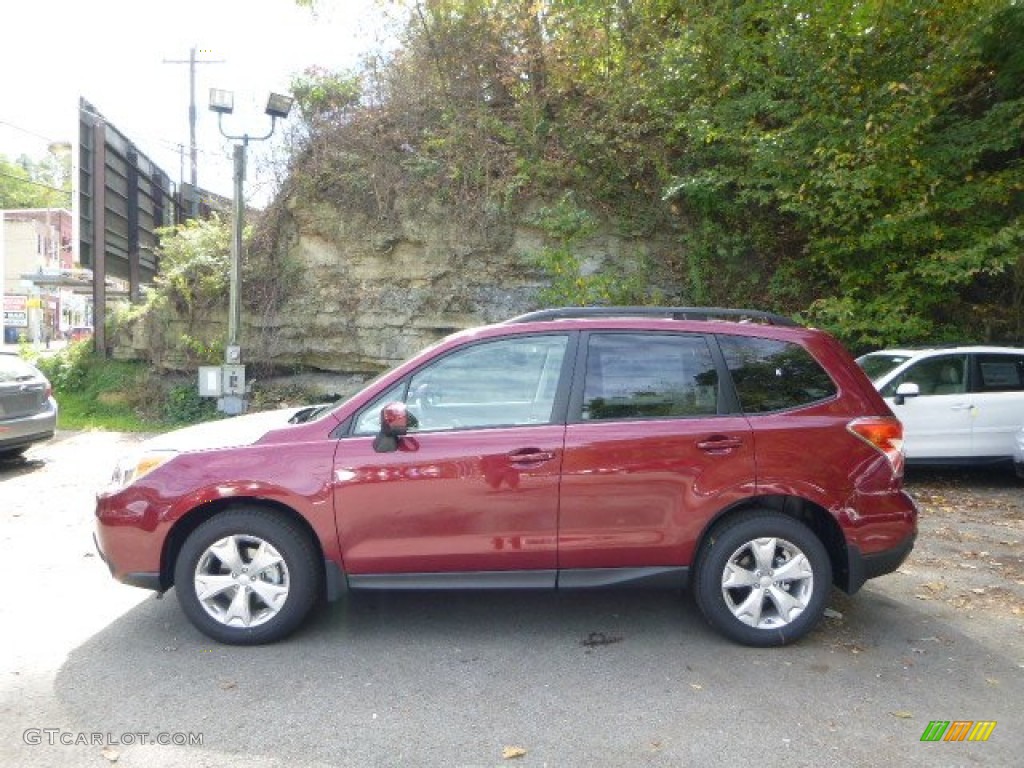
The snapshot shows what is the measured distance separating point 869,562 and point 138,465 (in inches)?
156

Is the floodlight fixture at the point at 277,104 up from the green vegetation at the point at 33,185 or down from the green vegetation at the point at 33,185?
down

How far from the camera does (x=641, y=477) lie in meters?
3.75

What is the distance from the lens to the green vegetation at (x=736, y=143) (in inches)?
364

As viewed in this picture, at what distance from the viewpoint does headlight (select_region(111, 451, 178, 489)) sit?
12.5ft

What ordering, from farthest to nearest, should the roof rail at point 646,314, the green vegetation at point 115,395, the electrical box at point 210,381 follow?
the green vegetation at point 115,395 → the electrical box at point 210,381 → the roof rail at point 646,314

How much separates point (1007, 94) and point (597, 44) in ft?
19.5

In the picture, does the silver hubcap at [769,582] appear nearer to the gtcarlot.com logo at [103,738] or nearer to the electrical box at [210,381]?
the gtcarlot.com logo at [103,738]

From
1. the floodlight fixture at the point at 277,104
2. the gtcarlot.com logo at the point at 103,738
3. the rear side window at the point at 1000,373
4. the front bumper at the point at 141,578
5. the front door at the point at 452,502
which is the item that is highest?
the floodlight fixture at the point at 277,104

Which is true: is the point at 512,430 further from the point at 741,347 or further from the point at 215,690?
the point at 215,690

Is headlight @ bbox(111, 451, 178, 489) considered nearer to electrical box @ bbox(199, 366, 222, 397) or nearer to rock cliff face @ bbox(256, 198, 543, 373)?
electrical box @ bbox(199, 366, 222, 397)

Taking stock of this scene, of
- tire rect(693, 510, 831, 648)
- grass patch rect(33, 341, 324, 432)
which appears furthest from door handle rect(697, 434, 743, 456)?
grass patch rect(33, 341, 324, 432)

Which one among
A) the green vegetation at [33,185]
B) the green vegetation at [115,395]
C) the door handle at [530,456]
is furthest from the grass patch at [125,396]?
the green vegetation at [33,185]

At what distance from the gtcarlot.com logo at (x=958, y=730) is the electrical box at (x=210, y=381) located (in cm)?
1013

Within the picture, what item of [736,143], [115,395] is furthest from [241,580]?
[115,395]
